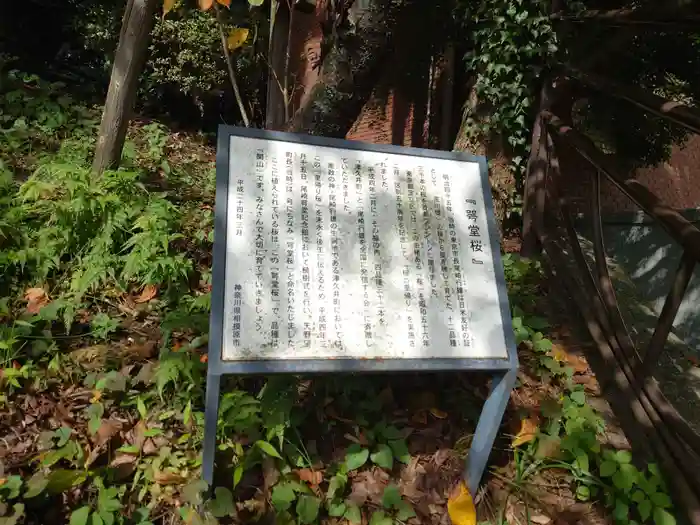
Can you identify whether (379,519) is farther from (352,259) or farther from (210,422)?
(352,259)

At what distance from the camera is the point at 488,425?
2.28m

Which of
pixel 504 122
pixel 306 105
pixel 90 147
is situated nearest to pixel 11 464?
pixel 306 105

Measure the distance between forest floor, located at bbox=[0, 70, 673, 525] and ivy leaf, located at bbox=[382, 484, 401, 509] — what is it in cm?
1

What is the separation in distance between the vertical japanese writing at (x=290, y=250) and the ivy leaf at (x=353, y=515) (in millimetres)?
918

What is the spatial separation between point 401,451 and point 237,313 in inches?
47.9

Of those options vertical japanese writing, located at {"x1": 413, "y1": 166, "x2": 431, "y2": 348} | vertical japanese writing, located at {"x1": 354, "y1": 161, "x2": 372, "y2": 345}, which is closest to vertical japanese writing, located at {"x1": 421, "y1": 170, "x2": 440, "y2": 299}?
vertical japanese writing, located at {"x1": 413, "y1": 166, "x2": 431, "y2": 348}

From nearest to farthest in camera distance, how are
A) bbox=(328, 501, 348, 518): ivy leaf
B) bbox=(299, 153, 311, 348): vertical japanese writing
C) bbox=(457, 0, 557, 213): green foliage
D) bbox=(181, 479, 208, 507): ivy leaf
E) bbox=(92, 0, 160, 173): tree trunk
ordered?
bbox=(299, 153, 311, 348): vertical japanese writing < bbox=(181, 479, 208, 507): ivy leaf < bbox=(328, 501, 348, 518): ivy leaf < bbox=(92, 0, 160, 173): tree trunk < bbox=(457, 0, 557, 213): green foliage

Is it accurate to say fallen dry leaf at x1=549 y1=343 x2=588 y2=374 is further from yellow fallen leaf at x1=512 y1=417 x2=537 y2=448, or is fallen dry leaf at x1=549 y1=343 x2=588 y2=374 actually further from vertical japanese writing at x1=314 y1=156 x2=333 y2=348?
vertical japanese writing at x1=314 y1=156 x2=333 y2=348

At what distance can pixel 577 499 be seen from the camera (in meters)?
2.51

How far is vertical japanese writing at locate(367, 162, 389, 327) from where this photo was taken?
2070mm

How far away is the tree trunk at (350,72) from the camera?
314cm

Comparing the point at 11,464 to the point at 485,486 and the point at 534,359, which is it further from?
the point at 534,359

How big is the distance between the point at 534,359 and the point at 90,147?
4059 millimetres

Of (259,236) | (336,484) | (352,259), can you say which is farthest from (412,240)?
(336,484)
